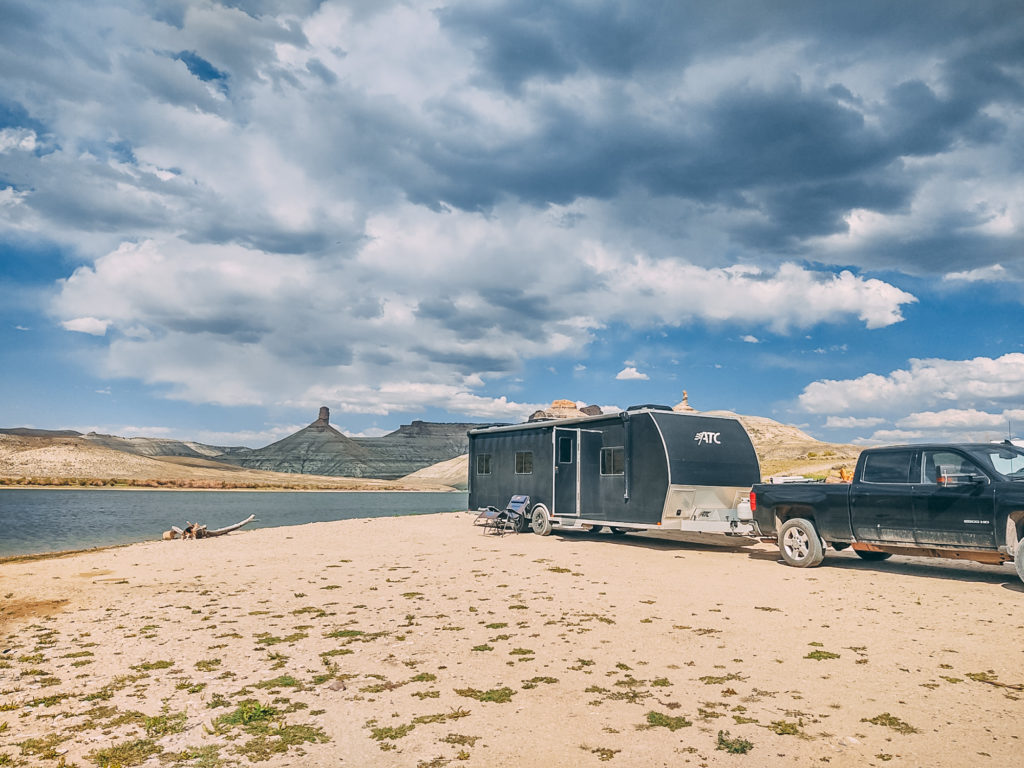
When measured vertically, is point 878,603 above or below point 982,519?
below

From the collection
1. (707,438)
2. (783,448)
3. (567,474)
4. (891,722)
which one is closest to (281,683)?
(891,722)

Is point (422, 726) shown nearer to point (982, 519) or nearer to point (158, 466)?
point (982, 519)

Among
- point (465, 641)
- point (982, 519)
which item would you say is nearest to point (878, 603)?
point (982, 519)

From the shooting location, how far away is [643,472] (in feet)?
58.6

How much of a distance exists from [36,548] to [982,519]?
93.2ft

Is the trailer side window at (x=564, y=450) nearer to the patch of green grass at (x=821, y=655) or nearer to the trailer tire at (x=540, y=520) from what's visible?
the trailer tire at (x=540, y=520)

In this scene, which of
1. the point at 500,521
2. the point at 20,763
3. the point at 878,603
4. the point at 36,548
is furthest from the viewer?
the point at 36,548

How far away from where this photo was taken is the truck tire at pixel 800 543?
13.8 metres

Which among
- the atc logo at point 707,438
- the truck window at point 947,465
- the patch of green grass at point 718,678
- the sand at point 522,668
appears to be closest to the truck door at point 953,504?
the truck window at point 947,465

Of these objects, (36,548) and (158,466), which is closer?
(36,548)

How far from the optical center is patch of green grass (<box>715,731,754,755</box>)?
5.27 m

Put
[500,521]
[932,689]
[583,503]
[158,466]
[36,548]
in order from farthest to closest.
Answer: [158,466] → [36,548] → [500,521] → [583,503] → [932,689]

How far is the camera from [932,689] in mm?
6641

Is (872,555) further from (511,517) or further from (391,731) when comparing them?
(391,731)
